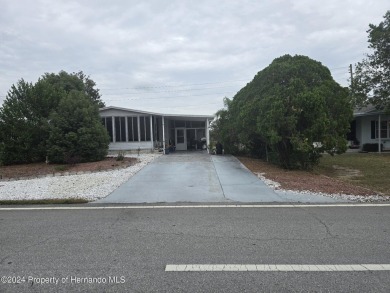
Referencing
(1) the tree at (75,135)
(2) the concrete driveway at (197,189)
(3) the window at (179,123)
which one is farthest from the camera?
(3) the window at (179,123)

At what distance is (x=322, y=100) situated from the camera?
13148 millimetres

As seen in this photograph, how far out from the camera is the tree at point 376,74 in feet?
75.4

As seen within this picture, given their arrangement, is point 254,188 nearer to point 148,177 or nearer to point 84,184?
point 148,177

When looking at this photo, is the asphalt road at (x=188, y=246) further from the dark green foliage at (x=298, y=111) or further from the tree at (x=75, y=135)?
the tree at (x=75, y=135)

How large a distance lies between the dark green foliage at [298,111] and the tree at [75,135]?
865cm

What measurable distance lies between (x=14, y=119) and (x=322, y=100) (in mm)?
17037

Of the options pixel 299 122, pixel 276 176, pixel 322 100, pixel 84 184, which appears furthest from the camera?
pixel 299 122

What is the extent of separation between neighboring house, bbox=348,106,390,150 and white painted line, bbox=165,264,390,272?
2405 cm

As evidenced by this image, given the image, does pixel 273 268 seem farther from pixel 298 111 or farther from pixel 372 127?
pixel 372 127

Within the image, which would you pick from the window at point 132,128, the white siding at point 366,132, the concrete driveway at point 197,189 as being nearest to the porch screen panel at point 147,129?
the window at point 132,128

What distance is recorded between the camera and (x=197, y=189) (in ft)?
31.7

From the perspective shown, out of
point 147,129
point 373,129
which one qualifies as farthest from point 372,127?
point 147,129

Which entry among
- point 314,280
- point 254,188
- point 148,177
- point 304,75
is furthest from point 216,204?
point 304,75

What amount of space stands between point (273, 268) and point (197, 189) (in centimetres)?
583
